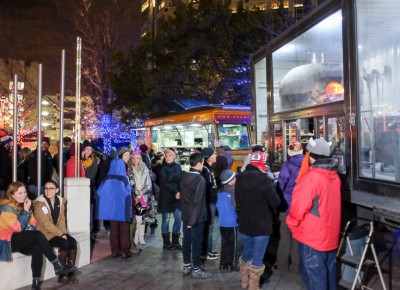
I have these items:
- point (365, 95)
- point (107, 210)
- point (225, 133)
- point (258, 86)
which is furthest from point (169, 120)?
point (365, 95)

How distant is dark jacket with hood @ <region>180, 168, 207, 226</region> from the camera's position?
6.15m

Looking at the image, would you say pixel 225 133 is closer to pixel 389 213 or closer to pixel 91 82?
pixel 389 213

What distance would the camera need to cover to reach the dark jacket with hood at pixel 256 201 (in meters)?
5.44

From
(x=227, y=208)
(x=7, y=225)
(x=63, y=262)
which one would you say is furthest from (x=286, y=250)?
(x=7, y=225)

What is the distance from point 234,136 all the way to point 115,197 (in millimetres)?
8026

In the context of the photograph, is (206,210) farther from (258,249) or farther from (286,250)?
(286,250)

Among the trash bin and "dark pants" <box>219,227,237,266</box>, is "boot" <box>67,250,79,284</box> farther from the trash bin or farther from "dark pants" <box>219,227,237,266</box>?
the trash bin

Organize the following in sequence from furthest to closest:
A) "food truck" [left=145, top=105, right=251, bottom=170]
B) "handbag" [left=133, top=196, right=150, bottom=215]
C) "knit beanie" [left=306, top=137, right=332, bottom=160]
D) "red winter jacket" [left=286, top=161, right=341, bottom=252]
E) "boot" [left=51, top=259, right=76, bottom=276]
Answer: "food truck" [left=145, top=105, right=251, bottom=170] < "handbag" [left=133, top=196, right=150, bottom=215] < "boot" [left=51, top=259, right=76, bottom=276] < "knit beanie" [left=306, top=137, right=332, bottom=160] < "red winter jacket" [left=286, top=161, right=341, bottom=252]

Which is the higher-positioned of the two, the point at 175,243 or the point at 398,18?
the point at 398,18

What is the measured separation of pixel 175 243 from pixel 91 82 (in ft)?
76.4

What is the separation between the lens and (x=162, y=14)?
190ft

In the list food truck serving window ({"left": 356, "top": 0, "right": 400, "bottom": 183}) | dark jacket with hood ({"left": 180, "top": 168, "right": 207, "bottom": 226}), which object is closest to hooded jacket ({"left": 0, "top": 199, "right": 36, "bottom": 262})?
dark jacket with hood ({"left": 180, "top": 168, "right": 207, "bottom": 226})

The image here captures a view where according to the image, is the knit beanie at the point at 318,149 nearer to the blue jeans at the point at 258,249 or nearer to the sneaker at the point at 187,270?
the blue jeans at the point at 258,249

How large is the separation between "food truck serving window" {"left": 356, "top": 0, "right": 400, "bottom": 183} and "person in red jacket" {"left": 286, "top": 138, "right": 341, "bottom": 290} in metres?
0.88
